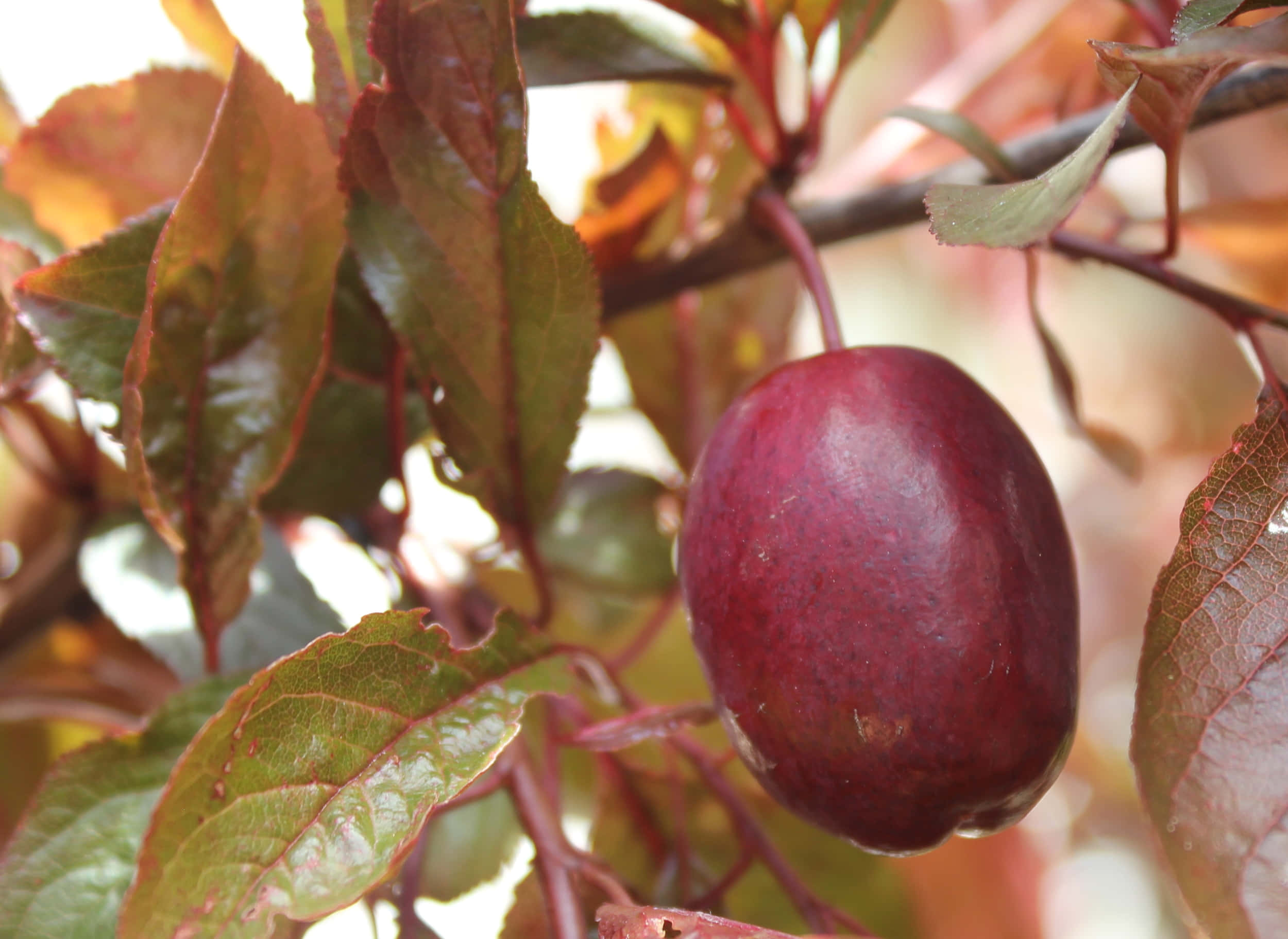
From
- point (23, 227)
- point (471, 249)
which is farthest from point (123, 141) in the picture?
point (471, 249)

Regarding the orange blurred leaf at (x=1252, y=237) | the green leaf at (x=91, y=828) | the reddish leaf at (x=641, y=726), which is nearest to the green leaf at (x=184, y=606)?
the green leaf at (x=91, y=828)

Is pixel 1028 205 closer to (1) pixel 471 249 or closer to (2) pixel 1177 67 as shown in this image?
(2) pixel 1177 67

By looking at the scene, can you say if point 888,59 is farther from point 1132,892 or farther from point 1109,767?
point 1132,892

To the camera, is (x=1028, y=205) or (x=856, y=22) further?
(x=856, y=22)

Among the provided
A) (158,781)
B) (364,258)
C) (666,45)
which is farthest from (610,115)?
(158,781)

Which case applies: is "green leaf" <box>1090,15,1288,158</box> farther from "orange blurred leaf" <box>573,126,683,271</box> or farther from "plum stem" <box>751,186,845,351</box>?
"orange blurred leaf" <box>573,126,683,271</box>

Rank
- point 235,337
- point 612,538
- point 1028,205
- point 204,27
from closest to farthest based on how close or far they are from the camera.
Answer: point 1028,205 → point 235,337 → point 204,27 → point 612,538
